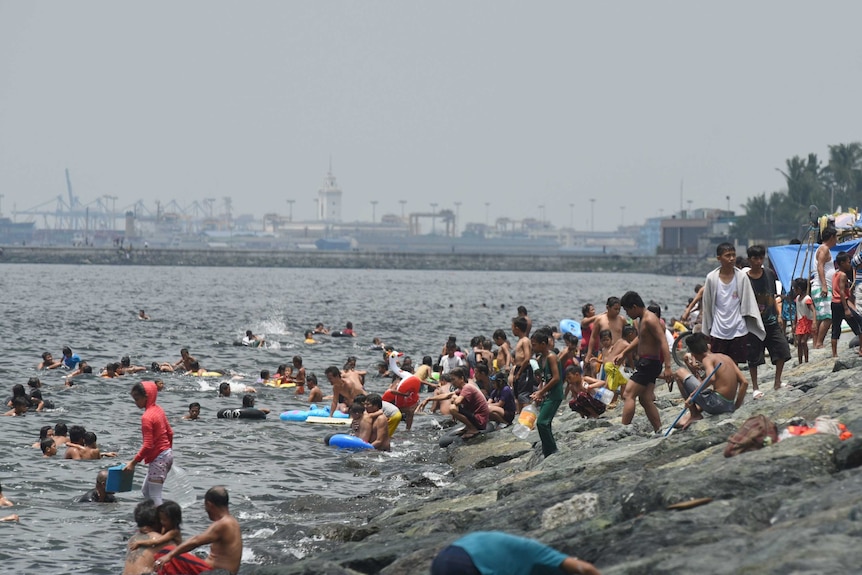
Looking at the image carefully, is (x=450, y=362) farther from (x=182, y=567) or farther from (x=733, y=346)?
(x=182, y=567)

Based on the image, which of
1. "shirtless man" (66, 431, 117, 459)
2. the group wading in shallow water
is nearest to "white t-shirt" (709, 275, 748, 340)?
the group wading in shallow water

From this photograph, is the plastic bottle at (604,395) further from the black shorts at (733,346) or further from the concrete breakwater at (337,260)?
the concrete breakwater at (337,260)

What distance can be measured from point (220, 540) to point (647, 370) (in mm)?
4708

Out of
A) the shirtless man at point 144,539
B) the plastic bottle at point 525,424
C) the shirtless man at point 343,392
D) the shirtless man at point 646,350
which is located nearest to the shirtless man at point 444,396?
the plastic bottle at point 525,424

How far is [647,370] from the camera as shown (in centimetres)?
1204

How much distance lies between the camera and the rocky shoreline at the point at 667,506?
22.2 ft

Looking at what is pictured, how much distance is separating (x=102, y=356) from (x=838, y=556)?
32.1m

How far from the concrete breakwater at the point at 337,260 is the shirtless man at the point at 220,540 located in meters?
142

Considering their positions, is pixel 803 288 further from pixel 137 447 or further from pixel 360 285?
pixel 360 285

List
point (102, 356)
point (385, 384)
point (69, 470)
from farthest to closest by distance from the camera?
point (102, 356) < point (385, 384) < point (69, 470)

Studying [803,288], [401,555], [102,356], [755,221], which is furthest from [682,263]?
[401,555]

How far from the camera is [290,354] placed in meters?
37.0

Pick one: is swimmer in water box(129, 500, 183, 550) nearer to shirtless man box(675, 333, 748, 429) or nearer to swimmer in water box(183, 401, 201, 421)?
shirtless man box(675, 333, 748, 429)

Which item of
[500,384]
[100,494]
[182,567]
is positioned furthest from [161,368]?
[182,567]
